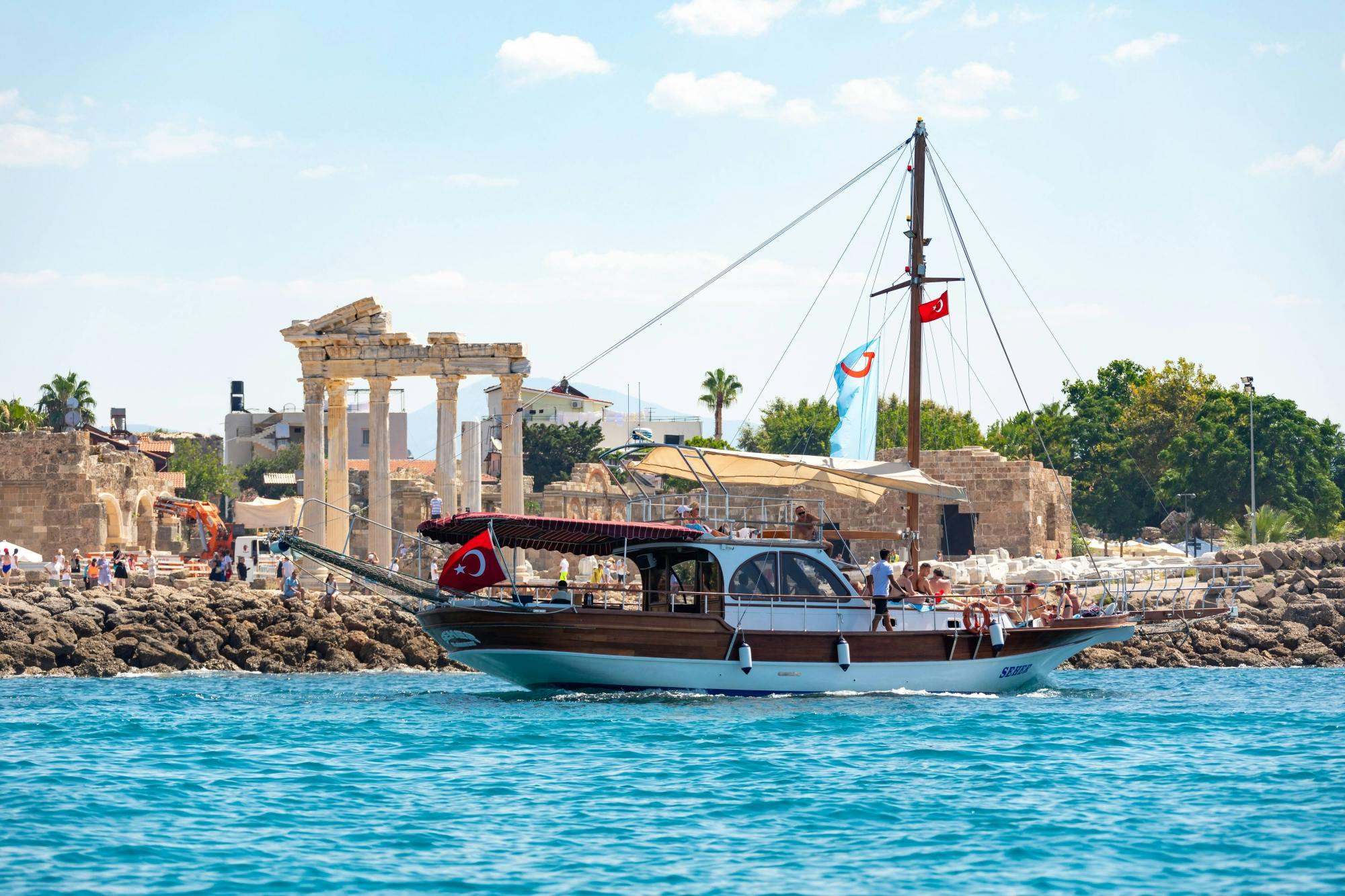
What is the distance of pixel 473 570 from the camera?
820 inches

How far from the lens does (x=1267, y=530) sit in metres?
46.6

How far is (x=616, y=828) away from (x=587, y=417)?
75674 millimetres

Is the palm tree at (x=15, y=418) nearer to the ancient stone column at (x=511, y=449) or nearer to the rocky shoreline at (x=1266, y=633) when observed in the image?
the ancient stone column at (x=511, y=449)

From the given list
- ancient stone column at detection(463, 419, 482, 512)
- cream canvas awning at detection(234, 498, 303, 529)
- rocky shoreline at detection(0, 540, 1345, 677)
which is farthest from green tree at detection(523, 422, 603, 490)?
rocky shoreline at detection(0, 540, 1345, 677)

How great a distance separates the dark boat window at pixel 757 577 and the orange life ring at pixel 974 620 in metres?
3.00

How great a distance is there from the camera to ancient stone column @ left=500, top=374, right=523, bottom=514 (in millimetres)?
37781

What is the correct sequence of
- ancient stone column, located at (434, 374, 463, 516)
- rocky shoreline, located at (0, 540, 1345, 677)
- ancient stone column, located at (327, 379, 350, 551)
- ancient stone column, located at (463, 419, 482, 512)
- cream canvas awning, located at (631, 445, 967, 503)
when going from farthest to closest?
1. ancient stone column, located at (463, 419, 482, 512)
2. ancient stone column, located at (434, 374, 463, 516)
3. ancient stone column, located at (327, 379, 350, 551)
4. rocky shoreline, located at (0, 540, 1345, 677)
5. cream canvas awning, located at (631, 445, 967, 503)

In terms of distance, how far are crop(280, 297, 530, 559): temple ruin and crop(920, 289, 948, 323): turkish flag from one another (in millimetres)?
12857

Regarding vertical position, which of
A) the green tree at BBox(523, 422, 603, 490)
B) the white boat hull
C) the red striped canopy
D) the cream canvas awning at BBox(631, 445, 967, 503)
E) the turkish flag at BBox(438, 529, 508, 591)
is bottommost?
the white boat hull

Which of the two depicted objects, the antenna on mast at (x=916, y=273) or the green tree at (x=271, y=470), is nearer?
the antenna on mast at (x=916, y=273)

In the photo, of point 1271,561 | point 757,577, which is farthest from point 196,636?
point 1271,561

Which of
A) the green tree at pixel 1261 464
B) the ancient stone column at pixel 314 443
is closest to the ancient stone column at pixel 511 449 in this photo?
the ancient stone column at pixel 314 443

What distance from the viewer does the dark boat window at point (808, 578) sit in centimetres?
2145

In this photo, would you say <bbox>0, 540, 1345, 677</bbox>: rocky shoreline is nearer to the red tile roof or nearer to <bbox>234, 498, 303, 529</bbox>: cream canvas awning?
<bbox>234, 498, 303, 529</bbox>: cream canvas awning
